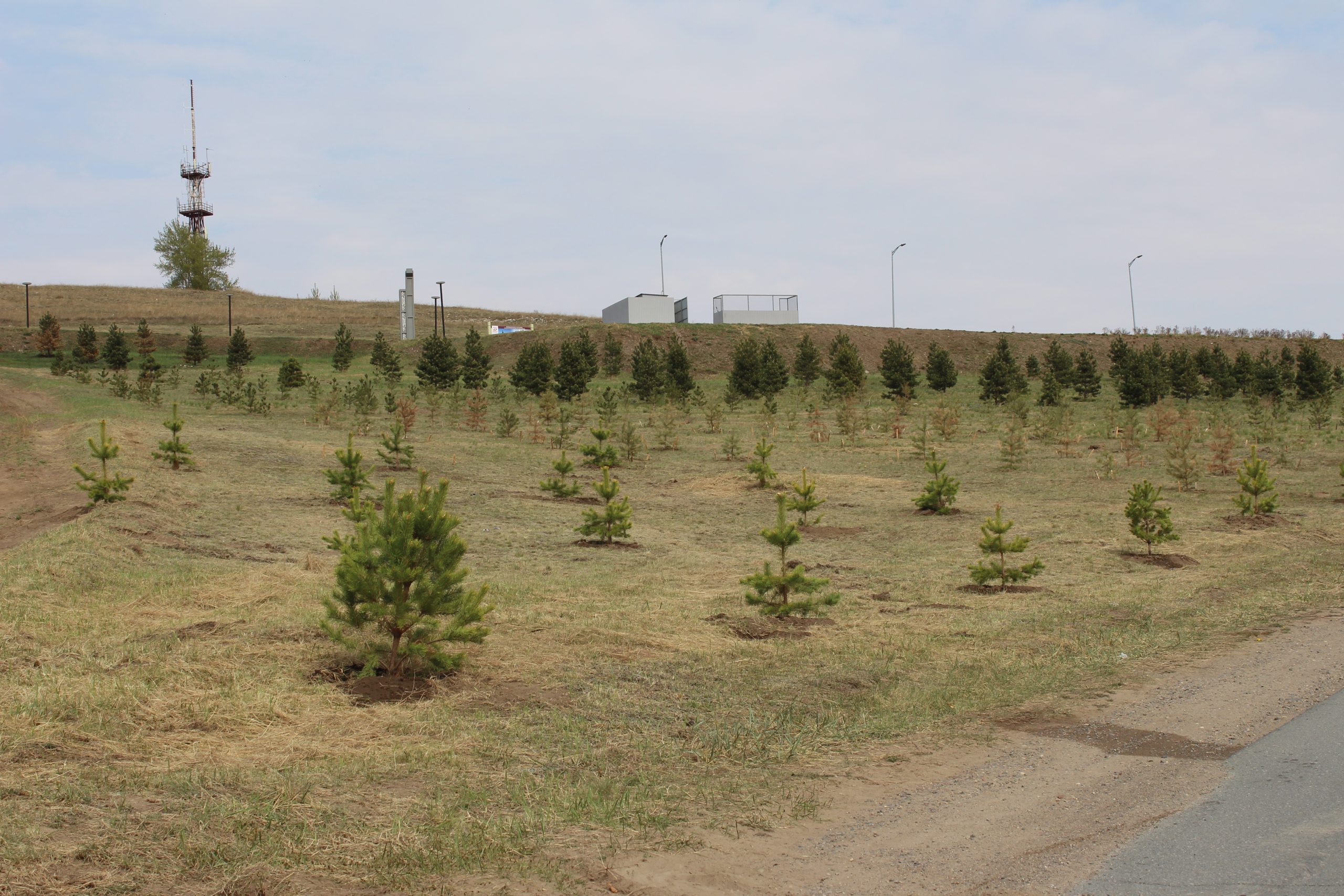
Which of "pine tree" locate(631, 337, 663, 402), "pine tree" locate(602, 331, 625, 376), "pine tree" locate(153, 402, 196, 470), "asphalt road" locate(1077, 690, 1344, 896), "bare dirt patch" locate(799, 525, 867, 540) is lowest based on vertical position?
"bare dirt patch" locate(799, 525, 867, 540)

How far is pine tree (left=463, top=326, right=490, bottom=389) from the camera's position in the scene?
1656 inches

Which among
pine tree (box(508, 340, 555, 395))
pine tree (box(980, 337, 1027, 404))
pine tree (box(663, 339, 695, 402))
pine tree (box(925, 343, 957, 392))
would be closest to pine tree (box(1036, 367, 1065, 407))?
pine tree (box(980, 337, 1027, 404))

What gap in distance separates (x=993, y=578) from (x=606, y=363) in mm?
41232

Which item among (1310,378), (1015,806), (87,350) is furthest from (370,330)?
(1015,806)

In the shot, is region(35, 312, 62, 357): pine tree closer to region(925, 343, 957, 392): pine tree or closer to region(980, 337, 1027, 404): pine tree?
region(925, 343, 957, 392): pine tree

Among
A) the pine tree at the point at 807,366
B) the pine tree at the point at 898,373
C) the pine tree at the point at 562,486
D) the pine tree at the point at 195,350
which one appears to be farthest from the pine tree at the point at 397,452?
the pine tree at the point at 807,366

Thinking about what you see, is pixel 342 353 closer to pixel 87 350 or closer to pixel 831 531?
pixel 87 350

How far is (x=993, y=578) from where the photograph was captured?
12023mm

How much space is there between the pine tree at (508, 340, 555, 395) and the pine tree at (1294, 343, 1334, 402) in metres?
30.9

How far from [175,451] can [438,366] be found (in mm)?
25226

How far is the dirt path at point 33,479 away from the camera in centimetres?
1230

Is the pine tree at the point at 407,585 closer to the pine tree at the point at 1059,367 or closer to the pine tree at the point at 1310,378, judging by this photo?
the pine tree at the point at 1310,378

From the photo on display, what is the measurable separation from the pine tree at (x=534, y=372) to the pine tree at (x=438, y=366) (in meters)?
2.76

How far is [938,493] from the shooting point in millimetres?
17125
